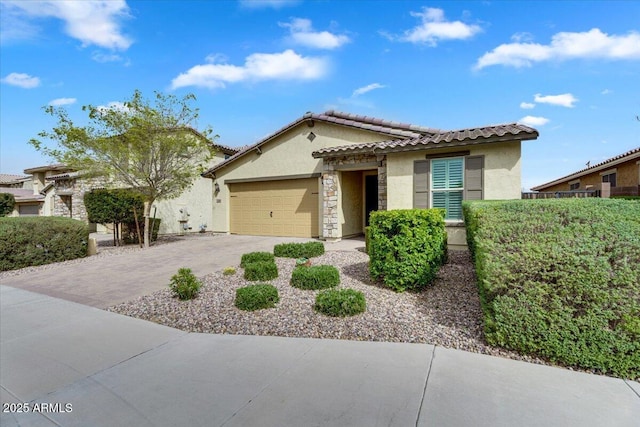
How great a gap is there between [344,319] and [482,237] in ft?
6.82

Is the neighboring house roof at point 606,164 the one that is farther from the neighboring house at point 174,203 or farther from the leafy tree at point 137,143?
Result: the neighboring house at point 174,203

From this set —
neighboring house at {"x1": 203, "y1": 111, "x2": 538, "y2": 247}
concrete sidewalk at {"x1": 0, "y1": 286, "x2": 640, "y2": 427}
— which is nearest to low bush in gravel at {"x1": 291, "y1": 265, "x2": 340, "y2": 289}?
concrete sidewalk at {"x1": 0, "y1": 286, "x2": 640, "y2": 427}

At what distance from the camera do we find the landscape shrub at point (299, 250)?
829cm

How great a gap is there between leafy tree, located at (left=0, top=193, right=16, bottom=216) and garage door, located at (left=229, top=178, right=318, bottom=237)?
67.6ft

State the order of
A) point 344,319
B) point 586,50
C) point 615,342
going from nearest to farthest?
point 615,342 → point 344,319 → point 586,50

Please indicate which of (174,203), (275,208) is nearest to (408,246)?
(275,208)

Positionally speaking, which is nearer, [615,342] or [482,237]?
[615,342]

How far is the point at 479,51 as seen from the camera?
8.84 m

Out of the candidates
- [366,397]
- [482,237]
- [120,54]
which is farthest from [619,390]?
[120,54]

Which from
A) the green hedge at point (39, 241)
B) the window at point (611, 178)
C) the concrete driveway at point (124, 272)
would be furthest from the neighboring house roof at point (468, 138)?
the window at point (611, 178)

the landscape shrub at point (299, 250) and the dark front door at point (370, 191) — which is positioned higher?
the dark front door at point (370, 191)

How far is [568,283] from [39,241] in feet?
41.7

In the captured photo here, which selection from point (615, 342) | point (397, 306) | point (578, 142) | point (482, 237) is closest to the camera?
point (615, 342)

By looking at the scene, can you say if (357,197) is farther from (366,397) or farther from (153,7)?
(366,397)
